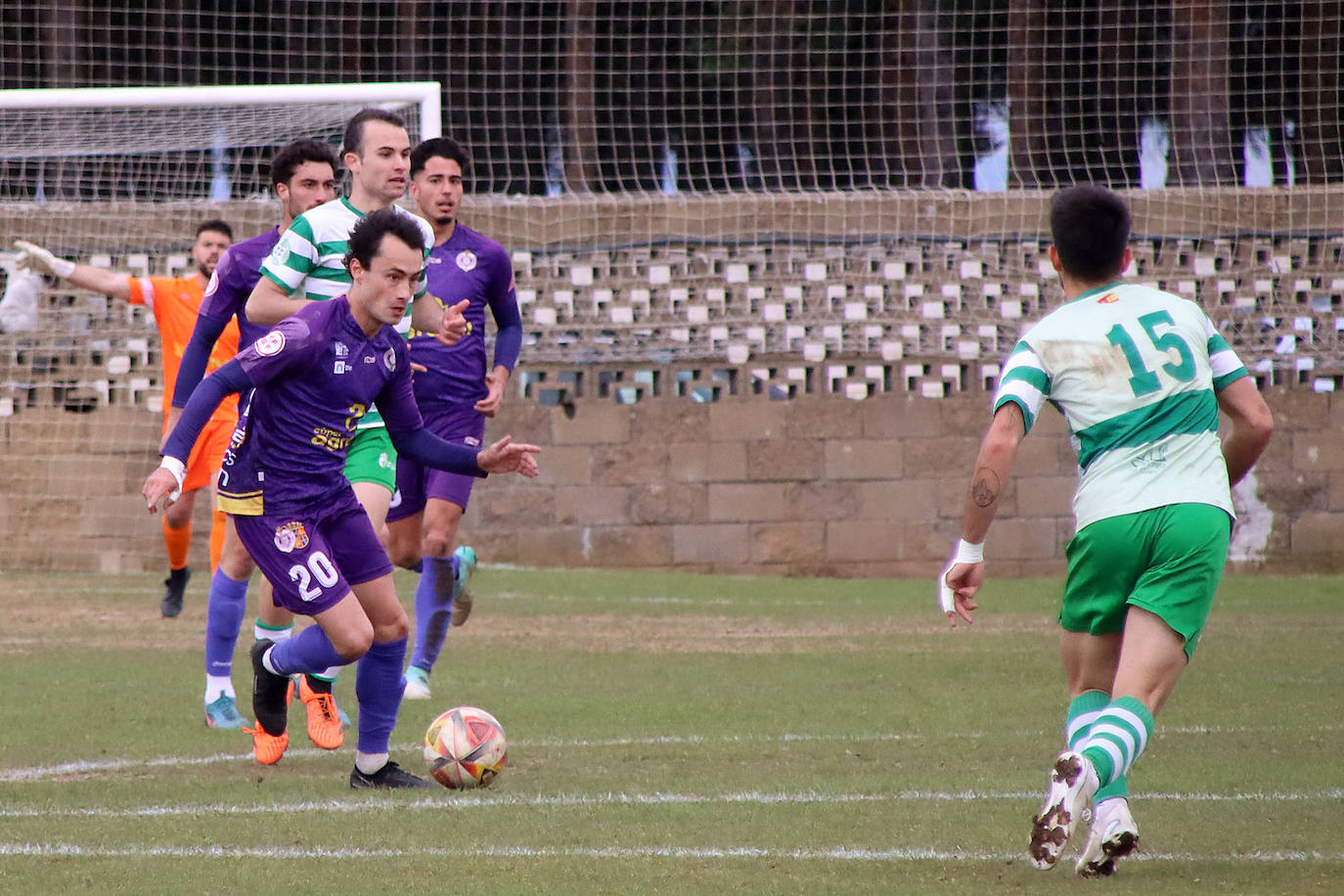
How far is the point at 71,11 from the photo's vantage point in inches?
624

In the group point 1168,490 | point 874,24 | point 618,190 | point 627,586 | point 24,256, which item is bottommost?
point 627,586

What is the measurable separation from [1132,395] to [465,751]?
2.35 m

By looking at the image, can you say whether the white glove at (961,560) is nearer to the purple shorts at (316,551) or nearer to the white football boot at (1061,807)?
the white football boot at (1061,807)

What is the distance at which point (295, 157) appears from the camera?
6.71 meters

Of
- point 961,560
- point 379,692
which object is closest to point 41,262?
point 379,692

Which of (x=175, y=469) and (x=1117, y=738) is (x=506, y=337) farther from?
(x=1117, y=738)

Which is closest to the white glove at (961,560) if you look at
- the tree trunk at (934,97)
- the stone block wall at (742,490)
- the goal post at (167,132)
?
the goal post at (167,132)

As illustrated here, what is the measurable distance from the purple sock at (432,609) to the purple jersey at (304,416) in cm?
219

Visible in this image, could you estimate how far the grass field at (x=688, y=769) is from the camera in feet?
13.4

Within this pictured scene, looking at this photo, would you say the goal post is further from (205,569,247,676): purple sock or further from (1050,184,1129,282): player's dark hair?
(1050,184,1129,282): player's dark hair

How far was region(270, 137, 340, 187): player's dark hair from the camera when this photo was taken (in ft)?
22.0

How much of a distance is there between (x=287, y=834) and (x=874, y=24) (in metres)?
12.6

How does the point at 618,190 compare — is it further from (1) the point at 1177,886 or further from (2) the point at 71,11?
(1) the point at 1177,886

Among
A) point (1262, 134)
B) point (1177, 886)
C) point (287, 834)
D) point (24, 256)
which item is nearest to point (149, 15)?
point (24, 256)
